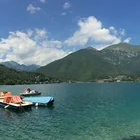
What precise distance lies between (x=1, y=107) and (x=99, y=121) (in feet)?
129

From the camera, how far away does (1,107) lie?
76812 mm

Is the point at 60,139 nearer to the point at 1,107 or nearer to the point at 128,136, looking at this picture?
the point at 128,136

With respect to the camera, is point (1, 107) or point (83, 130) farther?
point (1, 107)

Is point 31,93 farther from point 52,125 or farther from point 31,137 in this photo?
point 31,137

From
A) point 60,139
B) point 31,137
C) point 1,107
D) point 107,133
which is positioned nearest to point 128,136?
point 107,133

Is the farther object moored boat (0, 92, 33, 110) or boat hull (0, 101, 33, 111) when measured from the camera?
moored boat (0, 92, 33, 110)

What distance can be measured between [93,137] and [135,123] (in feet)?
48.0

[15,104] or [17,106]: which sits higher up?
[15,104]

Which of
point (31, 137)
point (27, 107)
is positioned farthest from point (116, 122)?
point (27, 107)

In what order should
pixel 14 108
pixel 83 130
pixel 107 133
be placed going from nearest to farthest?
pixel 107 133, pixel 83 130, pixel 14 108

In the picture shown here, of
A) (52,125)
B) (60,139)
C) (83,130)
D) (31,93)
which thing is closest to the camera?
(60,139)

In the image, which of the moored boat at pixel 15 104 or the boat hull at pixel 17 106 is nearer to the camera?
the boat hull at pixel 17 106

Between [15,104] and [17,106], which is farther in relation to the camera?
[15,104]

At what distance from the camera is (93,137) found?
37.6 metres
